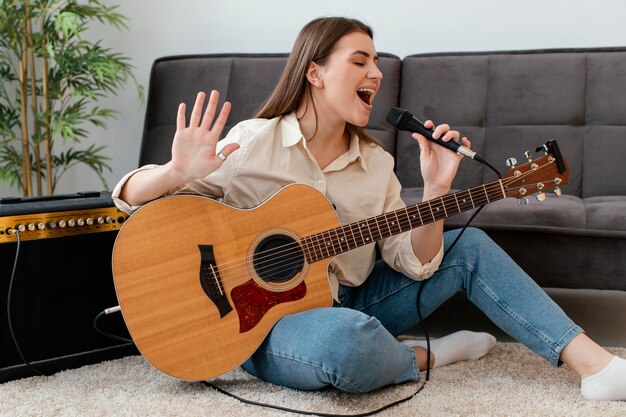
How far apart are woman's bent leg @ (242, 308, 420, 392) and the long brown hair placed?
20.6 inches

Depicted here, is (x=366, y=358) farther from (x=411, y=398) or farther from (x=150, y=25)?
(x=150, y=25)

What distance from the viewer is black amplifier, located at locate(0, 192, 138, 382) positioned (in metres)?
1.82

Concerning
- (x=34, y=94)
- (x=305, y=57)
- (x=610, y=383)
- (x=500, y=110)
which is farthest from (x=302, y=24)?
(x=610, y=383)

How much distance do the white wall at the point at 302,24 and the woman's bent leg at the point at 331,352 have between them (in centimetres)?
174

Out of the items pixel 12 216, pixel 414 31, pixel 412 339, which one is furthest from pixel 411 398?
pixel 414 31

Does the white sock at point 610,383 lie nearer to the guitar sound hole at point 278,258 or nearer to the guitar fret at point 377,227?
the guitar fret at point 377,227

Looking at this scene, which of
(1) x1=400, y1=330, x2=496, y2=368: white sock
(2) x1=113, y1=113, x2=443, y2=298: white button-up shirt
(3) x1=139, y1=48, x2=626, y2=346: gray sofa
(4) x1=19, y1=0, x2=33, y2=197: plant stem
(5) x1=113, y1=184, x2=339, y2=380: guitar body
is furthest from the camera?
(4) x1=19, y1=0, x2=33, y2=197: plant stem

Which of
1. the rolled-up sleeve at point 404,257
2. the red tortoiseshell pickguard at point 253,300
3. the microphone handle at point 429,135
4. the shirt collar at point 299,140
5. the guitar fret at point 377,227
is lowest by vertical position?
the red tortoiseshell pickguard at point 253,300

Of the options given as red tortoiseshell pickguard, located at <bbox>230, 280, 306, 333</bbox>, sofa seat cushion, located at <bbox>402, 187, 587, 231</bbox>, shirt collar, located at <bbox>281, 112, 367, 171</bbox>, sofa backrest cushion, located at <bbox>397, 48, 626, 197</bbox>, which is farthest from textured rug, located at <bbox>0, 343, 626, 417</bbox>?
sofa backrest cushion, located at <bbox>397, 48, 626, 197</bbox>

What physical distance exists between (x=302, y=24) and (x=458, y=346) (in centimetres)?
176

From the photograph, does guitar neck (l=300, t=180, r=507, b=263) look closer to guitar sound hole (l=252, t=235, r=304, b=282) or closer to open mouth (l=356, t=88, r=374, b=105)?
guitar sound hole (l=252, t=235, r=304, b=282)

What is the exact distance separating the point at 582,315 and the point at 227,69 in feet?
4.88

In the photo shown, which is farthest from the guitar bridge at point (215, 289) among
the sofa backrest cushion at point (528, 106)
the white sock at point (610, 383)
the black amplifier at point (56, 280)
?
the sofa backrest cushion at point (528, 106)

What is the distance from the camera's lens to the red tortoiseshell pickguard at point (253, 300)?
5.42 feet
